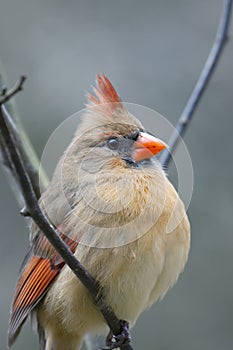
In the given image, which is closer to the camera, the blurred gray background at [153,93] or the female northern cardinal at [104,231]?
the female northern cardinal at [104,231]

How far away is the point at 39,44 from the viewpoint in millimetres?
7145

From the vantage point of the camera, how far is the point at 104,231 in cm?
335

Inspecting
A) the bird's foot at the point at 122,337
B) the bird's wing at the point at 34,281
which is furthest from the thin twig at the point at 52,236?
the bird's wing at the point at 34,281

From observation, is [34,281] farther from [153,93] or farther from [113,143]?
[153,93]

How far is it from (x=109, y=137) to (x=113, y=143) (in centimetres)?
4

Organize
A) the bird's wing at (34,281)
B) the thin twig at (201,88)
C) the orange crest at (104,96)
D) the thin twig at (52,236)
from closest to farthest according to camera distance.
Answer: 1. the thin twig at (52,236)
2. the bird's wing at (34,281)
3. the orange crest at (104,96)
4. the thin twig at (201,88)

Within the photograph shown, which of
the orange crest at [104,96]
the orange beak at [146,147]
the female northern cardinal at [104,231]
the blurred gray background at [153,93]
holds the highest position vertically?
the orange crest at [104,96]

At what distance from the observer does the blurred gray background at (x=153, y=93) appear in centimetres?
593

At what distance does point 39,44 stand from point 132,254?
411 cm

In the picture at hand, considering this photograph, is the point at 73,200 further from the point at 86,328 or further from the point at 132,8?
the point at 132,8

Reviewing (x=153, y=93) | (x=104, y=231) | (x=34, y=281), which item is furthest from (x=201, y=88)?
(x=153, y=93)

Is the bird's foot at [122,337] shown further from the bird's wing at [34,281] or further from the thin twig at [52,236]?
the bird's wing at [34,281]

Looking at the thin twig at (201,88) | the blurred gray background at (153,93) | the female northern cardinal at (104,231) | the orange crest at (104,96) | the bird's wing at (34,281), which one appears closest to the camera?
the female northern cardinal at (104,231)

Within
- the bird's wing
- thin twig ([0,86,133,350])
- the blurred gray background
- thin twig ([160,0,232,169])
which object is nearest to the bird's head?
thin twig ([160,0,232,169])
